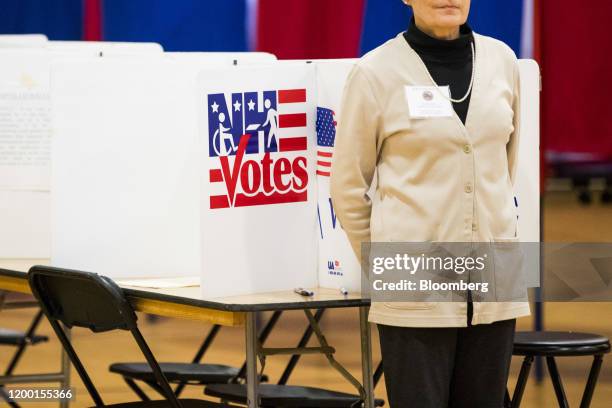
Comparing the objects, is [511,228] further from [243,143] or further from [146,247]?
[146,247]

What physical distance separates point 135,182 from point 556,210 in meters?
7.78

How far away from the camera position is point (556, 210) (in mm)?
10297

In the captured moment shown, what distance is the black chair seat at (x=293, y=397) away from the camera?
2.99m

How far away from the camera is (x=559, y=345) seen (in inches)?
116

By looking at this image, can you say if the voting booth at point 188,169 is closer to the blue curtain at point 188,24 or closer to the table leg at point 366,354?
the table leg at point 366,354

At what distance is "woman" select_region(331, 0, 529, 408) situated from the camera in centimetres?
226

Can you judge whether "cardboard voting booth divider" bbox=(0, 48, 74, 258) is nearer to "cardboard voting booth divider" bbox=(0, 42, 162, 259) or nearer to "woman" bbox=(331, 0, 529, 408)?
"cardboard voting booth divider" bbox=(0, 42, 162, 259)

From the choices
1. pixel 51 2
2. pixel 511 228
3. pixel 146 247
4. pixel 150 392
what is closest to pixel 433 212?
pixel 511 228

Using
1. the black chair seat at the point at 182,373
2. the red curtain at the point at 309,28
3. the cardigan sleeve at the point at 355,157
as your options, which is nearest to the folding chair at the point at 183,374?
the black chair seat at the point at 182,373

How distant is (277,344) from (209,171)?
3.35 meters

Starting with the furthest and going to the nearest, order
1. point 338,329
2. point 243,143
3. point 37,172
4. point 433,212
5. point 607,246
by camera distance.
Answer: point 338,329 < point 607,246 < point 37,172 < point 243,143 < point 433,212

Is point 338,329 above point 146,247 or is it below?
below

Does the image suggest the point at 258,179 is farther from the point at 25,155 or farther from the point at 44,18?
the point at 44,18

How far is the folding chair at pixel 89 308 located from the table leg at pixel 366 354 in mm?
377
